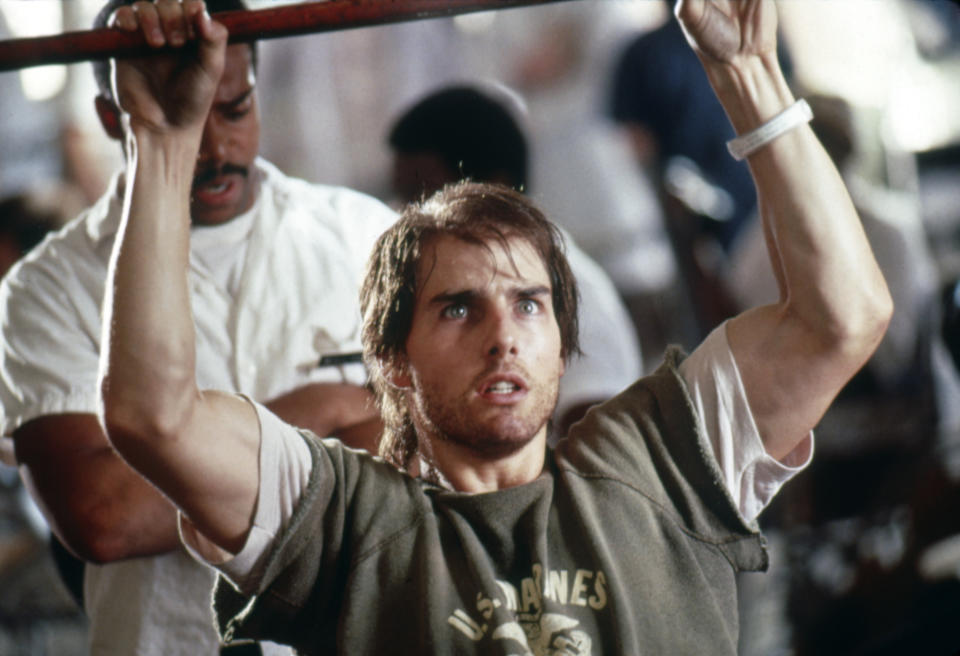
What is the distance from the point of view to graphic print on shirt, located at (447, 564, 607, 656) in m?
0.66

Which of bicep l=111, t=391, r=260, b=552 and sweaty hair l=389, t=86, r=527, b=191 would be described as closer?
bicep l=111, t=391, r=260, b=552

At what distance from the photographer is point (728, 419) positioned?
0.70 metres

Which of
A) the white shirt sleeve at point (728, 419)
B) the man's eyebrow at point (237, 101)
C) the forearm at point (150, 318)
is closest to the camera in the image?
the forearm at point (150, 318)

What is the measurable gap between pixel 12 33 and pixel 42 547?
0.44 metres

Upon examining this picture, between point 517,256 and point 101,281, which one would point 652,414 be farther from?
point 101,281

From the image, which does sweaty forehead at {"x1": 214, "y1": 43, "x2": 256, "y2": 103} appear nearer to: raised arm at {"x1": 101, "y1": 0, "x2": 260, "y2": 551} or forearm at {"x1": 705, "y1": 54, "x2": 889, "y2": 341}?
raised arm at {"x1": 101, "y1": 0, "x2": 260, "y2": 551}

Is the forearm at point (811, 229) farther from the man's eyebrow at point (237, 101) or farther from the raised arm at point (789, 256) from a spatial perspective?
the man's eyebrow at point (237, 101)

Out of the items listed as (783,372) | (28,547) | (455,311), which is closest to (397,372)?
(455,311)

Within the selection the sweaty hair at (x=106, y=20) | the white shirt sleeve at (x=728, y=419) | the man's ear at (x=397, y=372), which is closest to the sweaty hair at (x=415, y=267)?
the man's ear at (x=397, y=372)

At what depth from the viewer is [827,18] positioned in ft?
3.09

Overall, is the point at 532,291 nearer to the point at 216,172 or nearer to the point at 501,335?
the point at 501,335

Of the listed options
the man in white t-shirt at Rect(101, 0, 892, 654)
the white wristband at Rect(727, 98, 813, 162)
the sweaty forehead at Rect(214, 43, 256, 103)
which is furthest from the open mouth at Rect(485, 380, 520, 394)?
the sweaty forehead at Rect(214, 43, 256, 103)

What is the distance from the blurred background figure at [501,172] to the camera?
0.81 metres

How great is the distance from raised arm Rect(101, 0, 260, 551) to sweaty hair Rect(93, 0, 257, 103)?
0.41ft
